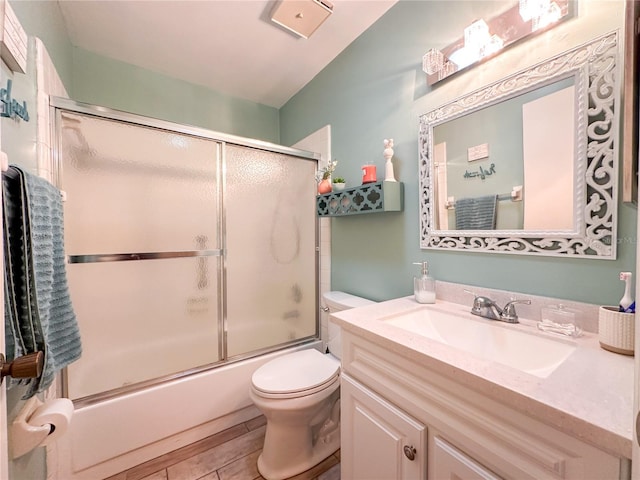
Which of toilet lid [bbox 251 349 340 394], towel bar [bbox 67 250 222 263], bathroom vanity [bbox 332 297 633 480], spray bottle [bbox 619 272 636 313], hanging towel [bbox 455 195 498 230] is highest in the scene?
hanging towel [bbox 455 195 498 230]

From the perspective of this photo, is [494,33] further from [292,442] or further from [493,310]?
[292,442]

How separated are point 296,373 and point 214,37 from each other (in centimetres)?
205

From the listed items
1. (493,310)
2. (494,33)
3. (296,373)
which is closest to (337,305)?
(296,373)

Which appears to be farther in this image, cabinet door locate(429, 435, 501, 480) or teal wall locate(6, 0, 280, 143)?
teal wall locate(6, 0, 280, 143)

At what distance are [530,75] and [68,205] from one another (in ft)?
6.68

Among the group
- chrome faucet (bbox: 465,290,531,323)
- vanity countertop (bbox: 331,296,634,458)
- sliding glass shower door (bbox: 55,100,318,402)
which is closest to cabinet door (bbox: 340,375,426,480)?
vanity countertop (bbox: 331,296,634,458)

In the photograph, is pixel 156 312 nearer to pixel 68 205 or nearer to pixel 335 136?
pixel 68 205

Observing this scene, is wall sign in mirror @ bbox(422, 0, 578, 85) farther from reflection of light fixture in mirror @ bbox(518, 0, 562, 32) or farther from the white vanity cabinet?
the white vanity cabinet

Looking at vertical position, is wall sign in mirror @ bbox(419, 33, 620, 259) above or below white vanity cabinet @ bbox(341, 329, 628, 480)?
above

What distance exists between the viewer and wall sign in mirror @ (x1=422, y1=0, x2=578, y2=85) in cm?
89

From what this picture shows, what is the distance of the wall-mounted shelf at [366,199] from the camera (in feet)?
4.44

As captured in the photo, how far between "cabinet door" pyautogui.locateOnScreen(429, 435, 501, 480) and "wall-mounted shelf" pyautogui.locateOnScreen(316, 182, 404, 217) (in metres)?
0.96

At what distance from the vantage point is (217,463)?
1.34 meters

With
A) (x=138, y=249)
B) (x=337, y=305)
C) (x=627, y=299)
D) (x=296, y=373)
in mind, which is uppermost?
(x=138, y=249)
